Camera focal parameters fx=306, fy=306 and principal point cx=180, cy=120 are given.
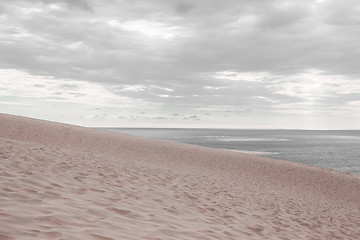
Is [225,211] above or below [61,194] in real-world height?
below

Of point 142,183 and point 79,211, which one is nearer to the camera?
point 79,211

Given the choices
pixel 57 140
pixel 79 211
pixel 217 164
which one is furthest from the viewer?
pixel 57 140

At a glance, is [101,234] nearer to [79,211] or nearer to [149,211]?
[79,211]

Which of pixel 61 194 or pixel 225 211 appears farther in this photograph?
pixel 225 211

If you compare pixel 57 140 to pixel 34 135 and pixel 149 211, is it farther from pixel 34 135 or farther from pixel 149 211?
pixel 149 211

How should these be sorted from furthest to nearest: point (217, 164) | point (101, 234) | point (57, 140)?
1. point (57, 140)
2. point (217, 164)
3. point (101, 234)

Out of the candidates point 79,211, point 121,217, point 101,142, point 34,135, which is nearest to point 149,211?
point 121,217

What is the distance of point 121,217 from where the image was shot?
579 centimetres

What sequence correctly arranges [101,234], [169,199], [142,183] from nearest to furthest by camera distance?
[101,234] < [169,199] < [142,183]

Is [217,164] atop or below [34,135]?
below

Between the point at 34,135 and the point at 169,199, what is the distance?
2488 centimetres

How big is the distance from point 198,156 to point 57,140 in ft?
43.8

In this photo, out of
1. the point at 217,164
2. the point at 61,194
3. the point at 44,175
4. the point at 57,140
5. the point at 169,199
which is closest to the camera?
the point at 61,194

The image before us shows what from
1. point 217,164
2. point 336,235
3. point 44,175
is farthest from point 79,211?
point 217,164
